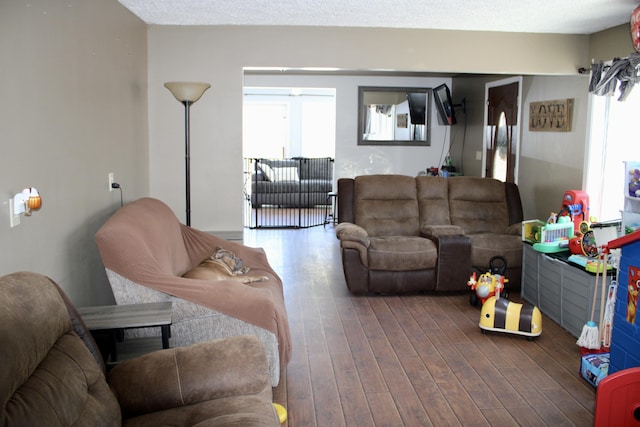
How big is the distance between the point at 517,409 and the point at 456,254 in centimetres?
214

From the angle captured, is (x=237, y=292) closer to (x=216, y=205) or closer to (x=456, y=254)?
(x=216, y=205)

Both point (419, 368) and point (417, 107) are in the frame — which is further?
point (417, 107)

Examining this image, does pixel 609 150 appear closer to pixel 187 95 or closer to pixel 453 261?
pixel 453 261

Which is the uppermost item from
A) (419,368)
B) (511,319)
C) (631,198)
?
(631,198)

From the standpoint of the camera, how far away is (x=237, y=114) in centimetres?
505

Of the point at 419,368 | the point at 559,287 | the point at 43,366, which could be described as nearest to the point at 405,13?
the point at 559,287

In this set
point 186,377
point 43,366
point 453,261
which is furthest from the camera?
point 453,261

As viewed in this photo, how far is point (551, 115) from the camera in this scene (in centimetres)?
575

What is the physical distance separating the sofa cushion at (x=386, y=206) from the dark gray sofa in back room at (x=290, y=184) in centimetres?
422

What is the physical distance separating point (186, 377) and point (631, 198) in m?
3.39

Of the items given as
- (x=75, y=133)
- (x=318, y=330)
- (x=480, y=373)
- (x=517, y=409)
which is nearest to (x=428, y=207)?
(x=318, y=330)

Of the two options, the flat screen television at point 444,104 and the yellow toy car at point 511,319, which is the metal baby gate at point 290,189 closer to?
the flat screen television at point 444,104

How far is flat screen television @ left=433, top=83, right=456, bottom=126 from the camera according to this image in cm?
810

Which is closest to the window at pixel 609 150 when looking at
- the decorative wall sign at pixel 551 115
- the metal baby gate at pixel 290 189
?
the decorative wall sign at pixel 551 115
